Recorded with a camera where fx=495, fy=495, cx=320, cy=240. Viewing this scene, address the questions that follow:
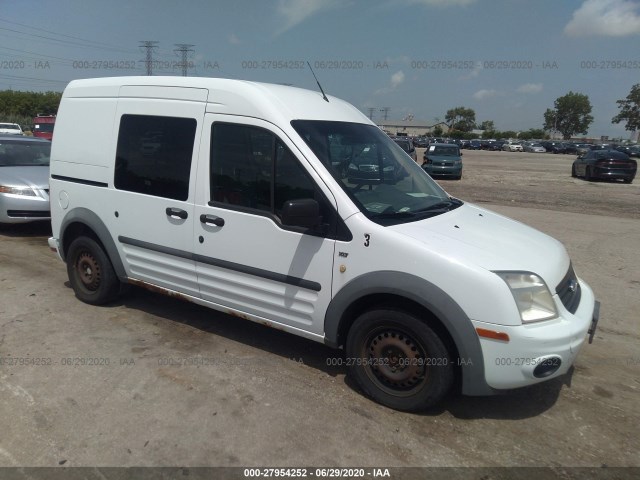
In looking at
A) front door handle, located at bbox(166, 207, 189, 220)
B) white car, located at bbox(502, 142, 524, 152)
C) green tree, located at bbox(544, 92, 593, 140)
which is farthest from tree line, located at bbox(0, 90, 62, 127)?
green tree, located at bbox(544, 92, 593, 140)

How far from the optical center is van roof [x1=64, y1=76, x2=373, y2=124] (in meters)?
3.74

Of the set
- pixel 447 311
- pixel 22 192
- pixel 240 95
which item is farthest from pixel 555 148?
pixel 447 311

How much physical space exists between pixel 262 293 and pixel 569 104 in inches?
4993

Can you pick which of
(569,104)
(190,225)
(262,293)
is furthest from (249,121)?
(569,104)

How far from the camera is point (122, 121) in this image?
4.57 meters

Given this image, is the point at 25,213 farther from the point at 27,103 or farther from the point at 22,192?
the point at 27,103

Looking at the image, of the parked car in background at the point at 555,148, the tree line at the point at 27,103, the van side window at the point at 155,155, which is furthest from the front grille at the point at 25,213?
the tree line at the point at 27,103

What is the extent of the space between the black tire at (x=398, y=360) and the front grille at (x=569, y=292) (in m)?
0.88

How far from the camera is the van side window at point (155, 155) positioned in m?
4.12

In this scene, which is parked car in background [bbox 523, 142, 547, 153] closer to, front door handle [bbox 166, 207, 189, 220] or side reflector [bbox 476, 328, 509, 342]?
front door handle [bbox 166, 207, 189, 220]

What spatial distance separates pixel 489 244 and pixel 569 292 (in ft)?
2.33

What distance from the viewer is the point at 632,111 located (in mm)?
91500

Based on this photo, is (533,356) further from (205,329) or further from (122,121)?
(122,121)

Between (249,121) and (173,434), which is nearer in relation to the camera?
(173,434)
